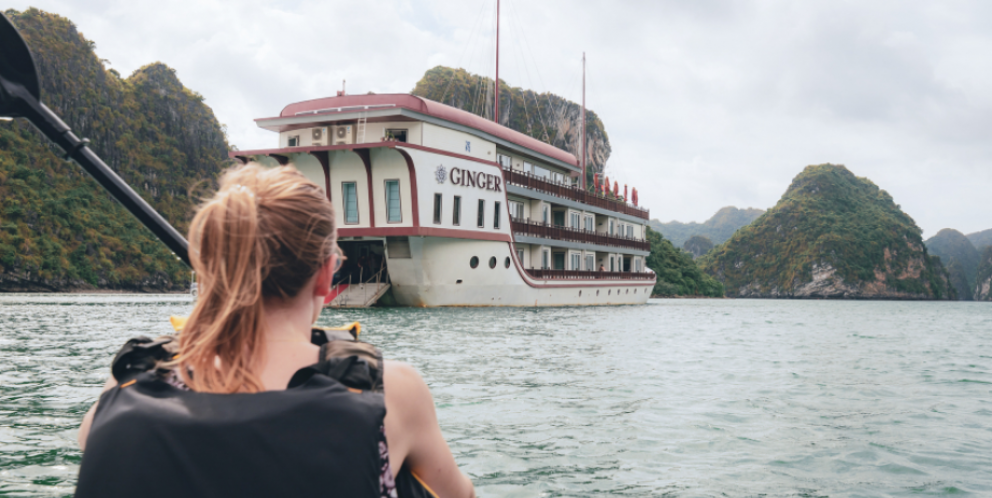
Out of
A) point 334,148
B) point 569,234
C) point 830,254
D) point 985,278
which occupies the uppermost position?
point 830,254

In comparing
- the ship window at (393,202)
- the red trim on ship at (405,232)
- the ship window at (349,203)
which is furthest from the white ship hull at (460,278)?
the ship window at (349,203)

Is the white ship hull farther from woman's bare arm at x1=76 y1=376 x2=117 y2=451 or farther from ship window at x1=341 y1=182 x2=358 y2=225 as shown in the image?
woman's bare arm at x1=76 y1=376 x2=117 y2=451

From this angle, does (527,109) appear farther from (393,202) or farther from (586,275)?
(393,202)

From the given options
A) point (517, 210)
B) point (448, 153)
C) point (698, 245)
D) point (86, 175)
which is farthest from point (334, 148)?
point (698, 245)

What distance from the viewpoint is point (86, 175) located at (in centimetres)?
6169

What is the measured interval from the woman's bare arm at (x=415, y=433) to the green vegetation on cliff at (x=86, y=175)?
143ft

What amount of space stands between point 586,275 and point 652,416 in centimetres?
2644

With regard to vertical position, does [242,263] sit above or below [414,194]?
below

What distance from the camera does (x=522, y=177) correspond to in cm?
2823

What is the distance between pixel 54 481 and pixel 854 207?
129 metres

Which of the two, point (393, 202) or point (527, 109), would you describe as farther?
point (527, 109)

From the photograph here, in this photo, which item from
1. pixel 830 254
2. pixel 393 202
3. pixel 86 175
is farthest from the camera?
pixel 830 254

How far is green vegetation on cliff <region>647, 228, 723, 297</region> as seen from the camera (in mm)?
71562

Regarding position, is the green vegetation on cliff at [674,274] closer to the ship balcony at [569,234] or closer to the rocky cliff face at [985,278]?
the ship balcony at [569,234]
